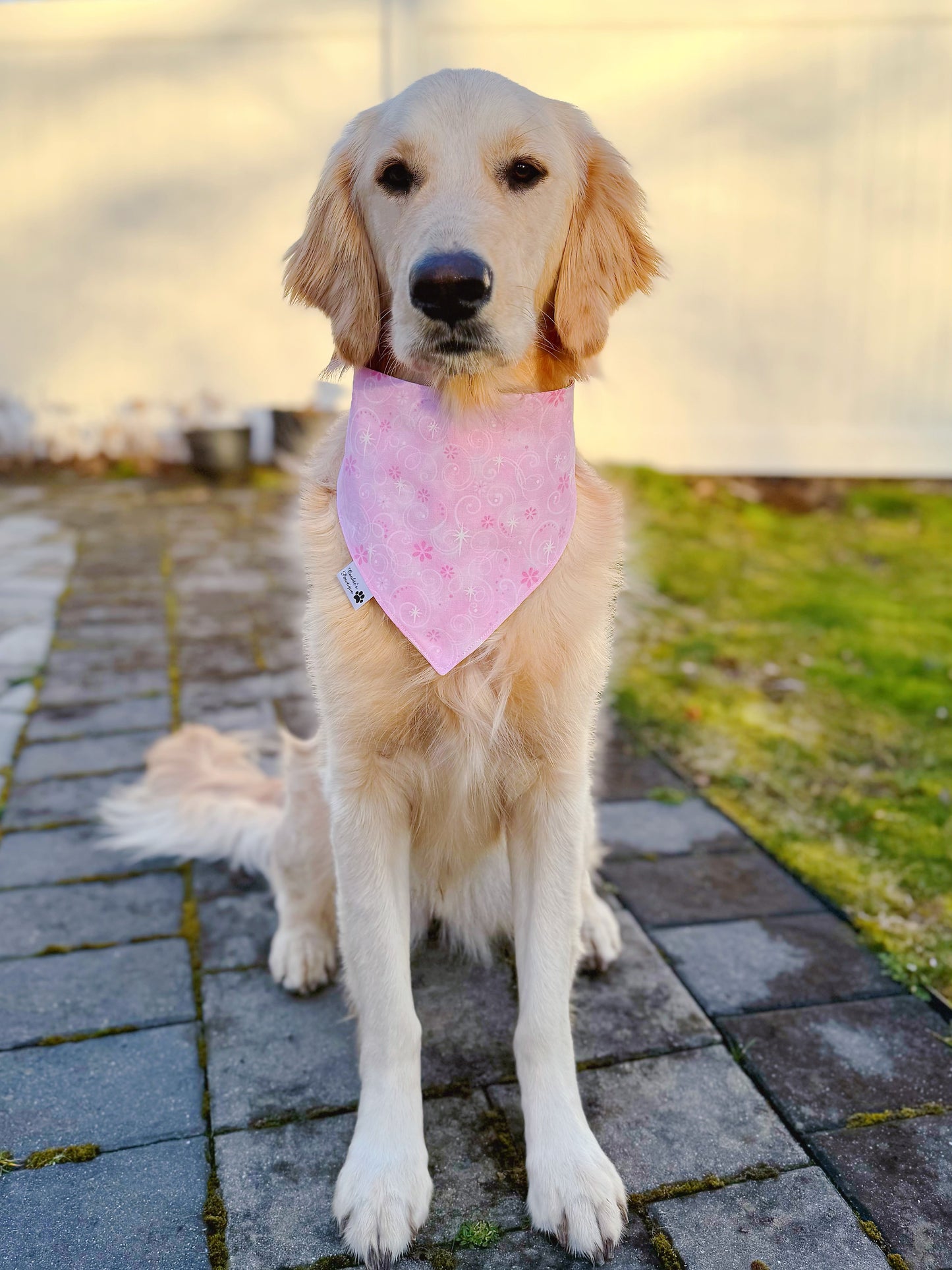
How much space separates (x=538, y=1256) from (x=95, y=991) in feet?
3.57

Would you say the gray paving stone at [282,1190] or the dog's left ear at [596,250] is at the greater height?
the dog's left ear at [596,250]

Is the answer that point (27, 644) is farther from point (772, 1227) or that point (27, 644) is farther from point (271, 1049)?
point (772, 1227)

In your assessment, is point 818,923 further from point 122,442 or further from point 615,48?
point 122,442

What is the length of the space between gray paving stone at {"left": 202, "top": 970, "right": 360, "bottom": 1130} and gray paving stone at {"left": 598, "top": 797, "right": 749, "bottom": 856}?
970 millimetres

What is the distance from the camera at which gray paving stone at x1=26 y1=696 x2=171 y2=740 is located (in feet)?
11.4

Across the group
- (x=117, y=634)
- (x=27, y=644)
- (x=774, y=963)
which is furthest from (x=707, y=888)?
(x=27, y=644)

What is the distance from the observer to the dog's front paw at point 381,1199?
1.58 metres

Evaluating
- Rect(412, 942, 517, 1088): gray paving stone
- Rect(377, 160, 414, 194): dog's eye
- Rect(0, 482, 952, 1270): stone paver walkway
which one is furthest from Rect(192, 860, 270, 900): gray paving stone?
Rect(377, 160, 414, 194): dog's eye

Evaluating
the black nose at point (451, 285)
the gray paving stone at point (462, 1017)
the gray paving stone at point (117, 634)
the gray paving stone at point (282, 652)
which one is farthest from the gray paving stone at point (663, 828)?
the gray paving stone at point (117, 634)

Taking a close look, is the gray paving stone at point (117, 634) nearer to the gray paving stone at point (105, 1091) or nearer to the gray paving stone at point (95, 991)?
the gray paving stone at point (95, 991)

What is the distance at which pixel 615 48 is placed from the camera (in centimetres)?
654

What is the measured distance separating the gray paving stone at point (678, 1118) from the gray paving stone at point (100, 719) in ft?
6.81

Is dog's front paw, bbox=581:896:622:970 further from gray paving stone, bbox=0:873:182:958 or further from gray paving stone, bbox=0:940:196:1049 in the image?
gray paving stone, bbox=0:873:182:958

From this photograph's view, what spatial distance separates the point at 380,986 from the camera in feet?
5.90
